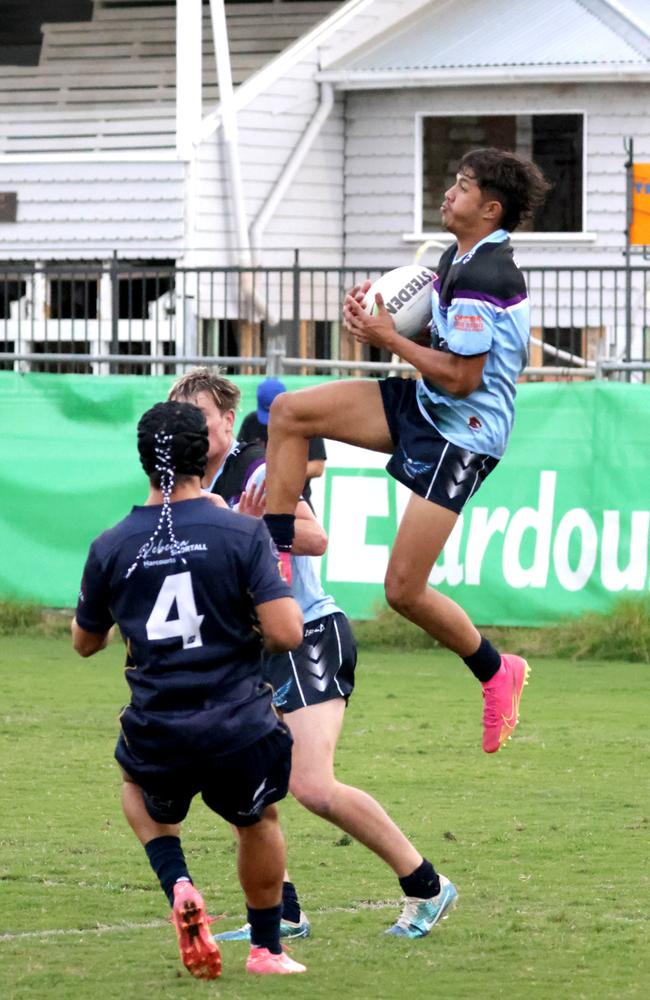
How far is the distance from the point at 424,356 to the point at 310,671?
122 centimetres

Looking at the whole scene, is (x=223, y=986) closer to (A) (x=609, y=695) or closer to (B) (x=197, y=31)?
(A) (x=609, y=695)

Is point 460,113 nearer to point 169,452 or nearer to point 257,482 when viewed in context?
point 257,482

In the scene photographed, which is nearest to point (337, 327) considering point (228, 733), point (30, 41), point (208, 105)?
point (208, 105)

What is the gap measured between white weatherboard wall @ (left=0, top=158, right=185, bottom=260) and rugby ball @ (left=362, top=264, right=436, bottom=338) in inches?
619

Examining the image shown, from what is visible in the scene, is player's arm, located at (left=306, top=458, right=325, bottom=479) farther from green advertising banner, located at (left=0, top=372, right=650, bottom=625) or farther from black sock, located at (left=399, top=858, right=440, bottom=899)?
green advertising banner, located at (left=0, top=372, right=650, bottom=625)

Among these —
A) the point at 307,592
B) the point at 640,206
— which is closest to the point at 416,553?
the point at 307,592

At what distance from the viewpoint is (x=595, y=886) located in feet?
24.1

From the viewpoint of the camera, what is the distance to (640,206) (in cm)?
2119

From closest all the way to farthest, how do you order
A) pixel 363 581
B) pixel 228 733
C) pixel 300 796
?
pixel 228 733 < pixel 300 796 < pixel 363 581

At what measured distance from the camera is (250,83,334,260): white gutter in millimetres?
23359

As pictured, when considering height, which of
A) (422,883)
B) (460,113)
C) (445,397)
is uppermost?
(460,113)

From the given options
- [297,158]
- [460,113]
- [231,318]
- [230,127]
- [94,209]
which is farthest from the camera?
[460,113]

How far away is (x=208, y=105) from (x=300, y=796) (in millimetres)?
18236

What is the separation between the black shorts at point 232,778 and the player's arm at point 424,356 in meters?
1.67
